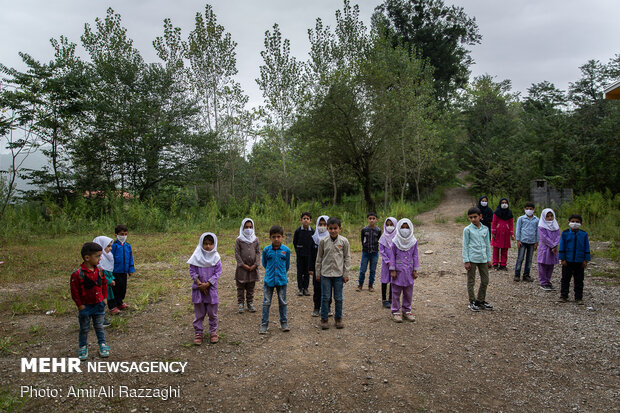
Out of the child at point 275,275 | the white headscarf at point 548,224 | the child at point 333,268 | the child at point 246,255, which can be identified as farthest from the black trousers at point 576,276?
the child at point 246,255

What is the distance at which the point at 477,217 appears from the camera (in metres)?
6.21

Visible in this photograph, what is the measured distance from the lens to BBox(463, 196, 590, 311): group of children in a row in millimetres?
6145

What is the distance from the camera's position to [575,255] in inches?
249

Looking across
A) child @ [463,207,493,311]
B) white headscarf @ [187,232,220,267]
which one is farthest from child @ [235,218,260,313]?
child @ [463,207,493,311]

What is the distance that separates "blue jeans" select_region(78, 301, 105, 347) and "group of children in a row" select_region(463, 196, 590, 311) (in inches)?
214

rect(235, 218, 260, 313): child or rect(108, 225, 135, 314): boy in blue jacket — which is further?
rect(235, 218, 260, 313): child

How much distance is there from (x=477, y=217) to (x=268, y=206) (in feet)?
39.6

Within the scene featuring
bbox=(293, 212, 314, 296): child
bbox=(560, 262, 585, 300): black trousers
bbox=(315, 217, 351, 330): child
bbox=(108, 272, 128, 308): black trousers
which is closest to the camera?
bbox=(315, 217, 351, 330): child

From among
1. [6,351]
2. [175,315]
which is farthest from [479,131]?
[6,351]

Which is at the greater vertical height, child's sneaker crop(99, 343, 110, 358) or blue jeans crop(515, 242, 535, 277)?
blue jeans crop(515, 242, 535, 277)

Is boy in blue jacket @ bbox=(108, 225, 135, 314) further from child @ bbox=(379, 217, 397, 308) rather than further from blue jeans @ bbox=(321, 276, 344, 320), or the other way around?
child @ bbox=(379, 217, 397, 308)

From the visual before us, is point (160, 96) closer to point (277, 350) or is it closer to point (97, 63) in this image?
point (97, 63)

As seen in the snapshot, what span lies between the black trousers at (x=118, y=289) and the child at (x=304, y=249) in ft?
10.2

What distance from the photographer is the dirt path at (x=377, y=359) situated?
3.50 meters
